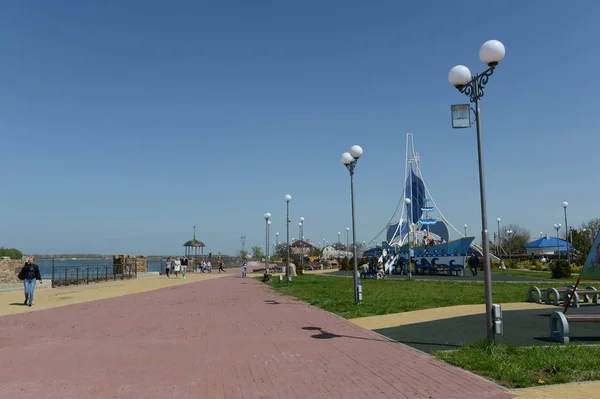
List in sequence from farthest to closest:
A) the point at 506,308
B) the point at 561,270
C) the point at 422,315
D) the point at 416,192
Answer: the point at 416,192 → the point at 561,270 → the point at 506,308 → the point at 422,315

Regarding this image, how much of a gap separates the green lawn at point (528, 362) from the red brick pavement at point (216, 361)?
1.03 feet

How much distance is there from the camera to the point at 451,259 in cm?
3469

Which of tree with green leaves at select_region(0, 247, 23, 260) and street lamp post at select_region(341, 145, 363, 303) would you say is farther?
tree with green leaves at select_region(0, 247, 23, 260)

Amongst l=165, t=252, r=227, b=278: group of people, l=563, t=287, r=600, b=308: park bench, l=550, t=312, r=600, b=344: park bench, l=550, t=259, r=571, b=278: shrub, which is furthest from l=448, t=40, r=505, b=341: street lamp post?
l=165, t=252, r=227, b=278: group of people

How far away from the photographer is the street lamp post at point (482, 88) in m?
7.69

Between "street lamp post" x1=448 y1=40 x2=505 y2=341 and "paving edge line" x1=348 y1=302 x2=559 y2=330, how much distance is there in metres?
3.17

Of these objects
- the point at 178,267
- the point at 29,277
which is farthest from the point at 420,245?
the point at 29,277

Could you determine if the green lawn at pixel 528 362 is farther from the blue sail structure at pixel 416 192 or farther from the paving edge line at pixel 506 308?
the blue sail structure at pixel 416 192

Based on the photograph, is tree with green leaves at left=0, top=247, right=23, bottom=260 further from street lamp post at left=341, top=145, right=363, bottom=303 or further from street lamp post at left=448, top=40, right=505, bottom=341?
street lamp post at left=448, top=40, right=505, bottom=341

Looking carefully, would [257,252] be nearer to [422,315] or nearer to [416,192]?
[416,192]

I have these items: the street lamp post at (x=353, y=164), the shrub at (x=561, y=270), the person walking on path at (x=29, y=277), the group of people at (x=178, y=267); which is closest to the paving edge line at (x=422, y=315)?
the street lamp post at (x=353, y=164)

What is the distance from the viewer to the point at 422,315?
12117mm

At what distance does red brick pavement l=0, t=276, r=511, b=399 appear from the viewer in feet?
18.7

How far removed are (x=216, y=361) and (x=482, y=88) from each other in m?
6.63
